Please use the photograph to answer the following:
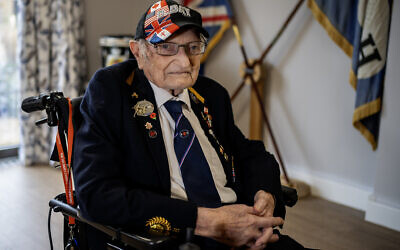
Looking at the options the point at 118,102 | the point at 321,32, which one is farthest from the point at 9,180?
the point at 321,32

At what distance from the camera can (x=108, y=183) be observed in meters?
1.04

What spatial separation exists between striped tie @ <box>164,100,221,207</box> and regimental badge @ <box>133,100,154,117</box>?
10 centimetres

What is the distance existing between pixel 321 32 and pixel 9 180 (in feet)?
9.19

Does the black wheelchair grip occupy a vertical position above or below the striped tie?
above

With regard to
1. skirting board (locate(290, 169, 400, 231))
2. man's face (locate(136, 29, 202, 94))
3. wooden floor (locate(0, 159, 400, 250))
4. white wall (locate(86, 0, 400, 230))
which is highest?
man's face (locate(136, 29, 202, 94))

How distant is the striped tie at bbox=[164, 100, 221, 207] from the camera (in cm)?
119

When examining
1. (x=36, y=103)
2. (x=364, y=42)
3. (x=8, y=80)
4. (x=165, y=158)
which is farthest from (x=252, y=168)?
(x=8, y=80)

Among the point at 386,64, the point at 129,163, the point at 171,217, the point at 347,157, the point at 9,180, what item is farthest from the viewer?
the point at 9,180

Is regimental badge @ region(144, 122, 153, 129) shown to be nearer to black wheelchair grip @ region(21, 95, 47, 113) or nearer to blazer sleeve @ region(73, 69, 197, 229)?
blazer sleeve @ region(73, 69, 197, 229)

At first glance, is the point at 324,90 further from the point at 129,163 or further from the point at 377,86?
the point at 129,163

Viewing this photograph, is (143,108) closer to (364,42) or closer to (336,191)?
(364,42)

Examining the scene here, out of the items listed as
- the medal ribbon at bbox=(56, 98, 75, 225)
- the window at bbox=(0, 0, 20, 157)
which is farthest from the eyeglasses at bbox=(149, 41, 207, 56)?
the window at bbox=(0, 0, 20, 157)

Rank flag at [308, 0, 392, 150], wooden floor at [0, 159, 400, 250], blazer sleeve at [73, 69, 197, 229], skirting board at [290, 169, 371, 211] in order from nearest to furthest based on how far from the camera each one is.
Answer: blazer sleeve at [73, 69, 197, 229] → wooden floor at [0, 159, 400, 250] → flag at [308, 0, 392, 150] → skirting board at [290, 169, 371, 211]

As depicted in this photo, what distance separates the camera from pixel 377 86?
2299mm
